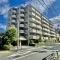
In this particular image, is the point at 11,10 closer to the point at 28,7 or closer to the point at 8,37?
the point at 28,7

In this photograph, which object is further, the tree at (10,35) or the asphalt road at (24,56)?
the tree at (10,35)

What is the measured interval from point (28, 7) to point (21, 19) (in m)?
6.37

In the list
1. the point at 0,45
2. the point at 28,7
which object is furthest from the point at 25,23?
the point at 0,45

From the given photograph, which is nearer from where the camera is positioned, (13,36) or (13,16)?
(13,36)

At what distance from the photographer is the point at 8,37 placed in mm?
41219

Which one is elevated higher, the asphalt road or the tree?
the tree

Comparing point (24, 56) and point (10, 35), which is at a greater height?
point (10, 35)

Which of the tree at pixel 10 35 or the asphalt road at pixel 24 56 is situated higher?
the tree at pixel 10 35

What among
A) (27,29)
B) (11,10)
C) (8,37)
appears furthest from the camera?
(11,10)

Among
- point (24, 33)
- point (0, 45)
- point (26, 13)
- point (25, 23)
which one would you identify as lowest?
point (0, 45)

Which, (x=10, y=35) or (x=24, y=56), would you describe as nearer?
(x=24, y=56)

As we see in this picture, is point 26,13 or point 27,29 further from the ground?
point 26,13

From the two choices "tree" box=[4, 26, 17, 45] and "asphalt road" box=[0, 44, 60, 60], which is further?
"tree" box=[4, 26, 17, 45]

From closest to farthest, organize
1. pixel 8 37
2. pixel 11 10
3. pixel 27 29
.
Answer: pixel 8 37
pixel 27 29
pixel 11 10
